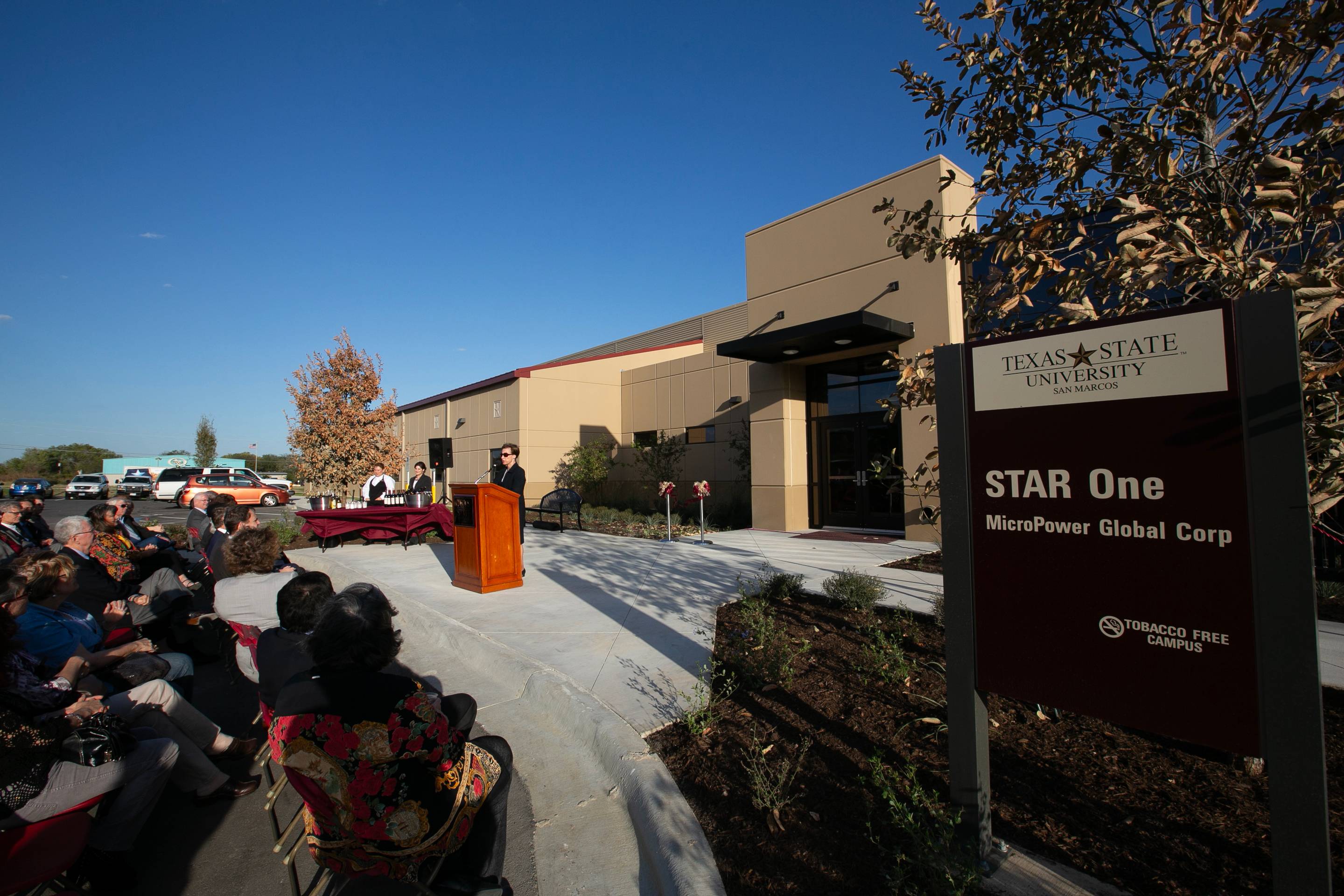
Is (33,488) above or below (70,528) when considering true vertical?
above

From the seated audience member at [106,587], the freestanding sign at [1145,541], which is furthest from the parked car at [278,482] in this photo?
the freestanding sign at [1145,541]

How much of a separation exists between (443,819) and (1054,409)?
255cm

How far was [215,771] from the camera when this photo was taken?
10.8 feet

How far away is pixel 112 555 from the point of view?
5.57 meters

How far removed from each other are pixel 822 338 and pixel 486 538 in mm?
7146

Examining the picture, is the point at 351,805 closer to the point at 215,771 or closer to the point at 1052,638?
the point at 215,771

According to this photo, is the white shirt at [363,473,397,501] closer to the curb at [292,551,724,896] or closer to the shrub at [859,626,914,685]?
the curb at [292,551,724,896]

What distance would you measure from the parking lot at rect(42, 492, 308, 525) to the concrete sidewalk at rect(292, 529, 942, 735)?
13.6 meters

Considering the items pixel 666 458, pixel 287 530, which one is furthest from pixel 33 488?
pixel 666 458

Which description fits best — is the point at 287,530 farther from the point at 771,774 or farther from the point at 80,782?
the point at 771,774

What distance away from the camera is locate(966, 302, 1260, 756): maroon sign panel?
5.97ft

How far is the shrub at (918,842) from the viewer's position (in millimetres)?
1926

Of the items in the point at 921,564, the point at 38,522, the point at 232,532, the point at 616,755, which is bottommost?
the point at 616,755

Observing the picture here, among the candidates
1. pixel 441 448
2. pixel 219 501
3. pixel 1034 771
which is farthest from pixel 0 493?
pixel 1034 771
